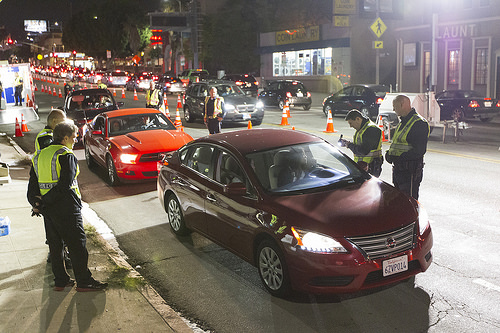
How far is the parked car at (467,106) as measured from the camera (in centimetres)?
2384

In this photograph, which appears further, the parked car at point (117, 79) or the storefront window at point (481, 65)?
the parked car at point (117, 79)

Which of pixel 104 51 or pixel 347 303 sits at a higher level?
pixel 104 51

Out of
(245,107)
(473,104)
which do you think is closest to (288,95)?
(245,107)

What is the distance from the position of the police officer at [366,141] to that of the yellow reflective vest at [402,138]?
0.27m

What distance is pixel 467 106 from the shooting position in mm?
24031

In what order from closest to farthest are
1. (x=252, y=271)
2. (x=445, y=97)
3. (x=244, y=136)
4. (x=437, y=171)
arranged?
(x=252, y=271)
(x=244, y=136)
(x=437, y=171)
(x=445, y=97)

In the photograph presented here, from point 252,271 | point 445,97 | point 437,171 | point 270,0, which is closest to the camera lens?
point 252,271

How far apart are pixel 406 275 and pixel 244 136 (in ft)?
9.08

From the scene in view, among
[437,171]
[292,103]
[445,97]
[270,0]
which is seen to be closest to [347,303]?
[437,171]

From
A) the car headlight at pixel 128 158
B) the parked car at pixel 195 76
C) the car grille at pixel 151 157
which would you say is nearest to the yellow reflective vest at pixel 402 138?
the car grille at pixel 151 157

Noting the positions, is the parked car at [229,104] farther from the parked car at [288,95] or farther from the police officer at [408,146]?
the police officer at [408,146]

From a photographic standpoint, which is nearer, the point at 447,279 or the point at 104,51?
the point at 447,279

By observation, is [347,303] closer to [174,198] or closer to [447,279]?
[447,279]

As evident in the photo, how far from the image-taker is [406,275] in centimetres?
580
